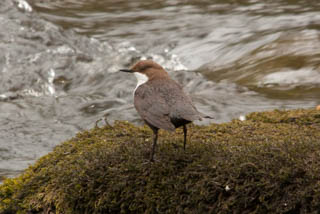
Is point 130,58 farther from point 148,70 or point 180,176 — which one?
point 180,176

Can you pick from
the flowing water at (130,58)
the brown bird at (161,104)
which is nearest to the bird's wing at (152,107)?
the brown bird at (161,104)

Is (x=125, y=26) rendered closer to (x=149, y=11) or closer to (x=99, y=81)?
(x=149, y=11)

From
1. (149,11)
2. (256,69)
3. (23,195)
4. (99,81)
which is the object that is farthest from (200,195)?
(149,11)

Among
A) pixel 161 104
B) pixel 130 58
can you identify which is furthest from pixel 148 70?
pixel 130 58

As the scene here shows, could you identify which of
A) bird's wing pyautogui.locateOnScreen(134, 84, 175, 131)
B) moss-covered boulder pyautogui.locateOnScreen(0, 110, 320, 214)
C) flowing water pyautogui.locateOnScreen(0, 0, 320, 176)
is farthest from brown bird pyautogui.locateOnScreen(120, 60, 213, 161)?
flowing water pyautogui.locateOnScreen(0, 0, 320, 176)

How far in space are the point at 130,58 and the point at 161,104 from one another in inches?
268

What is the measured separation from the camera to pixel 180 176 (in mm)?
3580

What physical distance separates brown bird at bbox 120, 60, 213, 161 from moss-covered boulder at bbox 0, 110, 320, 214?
228mm

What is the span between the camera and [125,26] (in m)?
12.5

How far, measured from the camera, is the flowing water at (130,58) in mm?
7543

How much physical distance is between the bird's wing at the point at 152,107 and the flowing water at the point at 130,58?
2.65 meters

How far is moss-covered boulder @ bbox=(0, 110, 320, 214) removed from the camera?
3330 millimetres

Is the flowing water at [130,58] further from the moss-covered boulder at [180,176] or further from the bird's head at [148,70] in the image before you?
the bird's head at [148,70]

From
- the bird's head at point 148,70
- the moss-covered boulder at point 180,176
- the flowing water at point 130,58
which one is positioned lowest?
the flowing water at point 130,58
